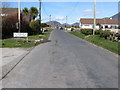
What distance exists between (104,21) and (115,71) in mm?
111795

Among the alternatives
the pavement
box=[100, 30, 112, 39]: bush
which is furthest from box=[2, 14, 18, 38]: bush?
the pavement

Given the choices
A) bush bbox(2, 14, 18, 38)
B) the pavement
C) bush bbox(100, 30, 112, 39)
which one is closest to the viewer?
the pavement

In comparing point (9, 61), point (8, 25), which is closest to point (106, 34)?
point (8, 25)

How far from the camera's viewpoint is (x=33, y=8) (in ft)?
253

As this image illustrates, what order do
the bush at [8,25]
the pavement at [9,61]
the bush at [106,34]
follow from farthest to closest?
the bush at [8,25] → the bush at [106,34] → the pavement at [9,61]

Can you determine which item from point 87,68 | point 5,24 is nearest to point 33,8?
point 5,24

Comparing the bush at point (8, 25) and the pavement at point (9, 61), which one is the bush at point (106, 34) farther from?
the pavement at point (9, 61)


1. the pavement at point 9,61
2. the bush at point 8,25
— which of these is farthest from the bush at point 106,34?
the pavement at point 9,61

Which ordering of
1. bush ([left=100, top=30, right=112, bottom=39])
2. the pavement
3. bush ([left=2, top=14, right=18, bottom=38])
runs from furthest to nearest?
bush ([left=2, top=14, right=18, bottom=38]) → bush ([left=100, top=30, right=112, bottom=39]) → the pavement

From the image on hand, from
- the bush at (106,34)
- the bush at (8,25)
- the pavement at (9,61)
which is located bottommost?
the pavement at (9,61)

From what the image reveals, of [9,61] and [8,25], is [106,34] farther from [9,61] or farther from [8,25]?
[9,61]

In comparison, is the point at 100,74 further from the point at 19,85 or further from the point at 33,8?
the point at 33,8

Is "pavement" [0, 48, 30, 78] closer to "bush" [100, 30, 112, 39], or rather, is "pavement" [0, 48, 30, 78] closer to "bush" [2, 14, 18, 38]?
"bush" [100, 30, 112, 39]

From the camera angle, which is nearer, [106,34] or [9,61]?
[9,61]
